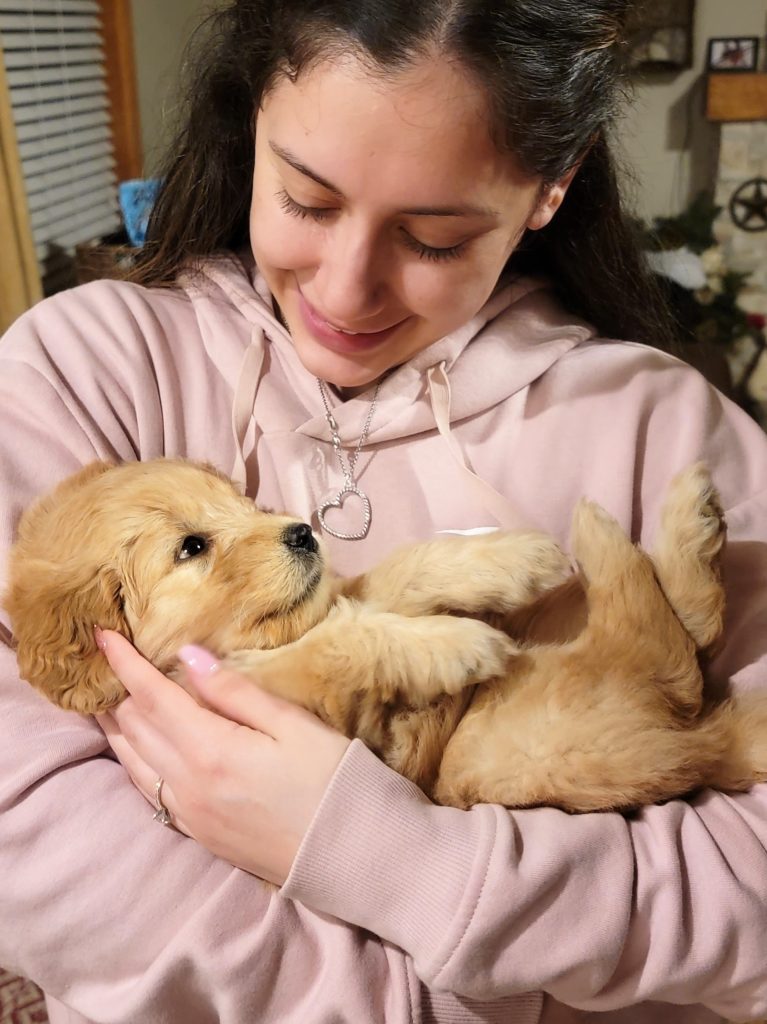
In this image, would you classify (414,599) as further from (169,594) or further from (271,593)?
(169,594)

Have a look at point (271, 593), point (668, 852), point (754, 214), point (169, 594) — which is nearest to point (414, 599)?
point (271, 593)

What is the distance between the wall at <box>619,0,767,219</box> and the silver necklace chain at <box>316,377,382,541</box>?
4420mm

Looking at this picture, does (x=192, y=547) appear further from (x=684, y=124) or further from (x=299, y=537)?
(x=684, y=124)

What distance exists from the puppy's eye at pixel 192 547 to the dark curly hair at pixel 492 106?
61 centimetres

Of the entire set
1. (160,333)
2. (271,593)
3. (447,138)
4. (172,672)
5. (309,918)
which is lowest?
(309,918)

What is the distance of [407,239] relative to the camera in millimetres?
1139

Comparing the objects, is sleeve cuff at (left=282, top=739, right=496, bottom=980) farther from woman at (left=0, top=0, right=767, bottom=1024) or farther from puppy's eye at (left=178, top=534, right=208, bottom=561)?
puppy's eye at (left=178, top=534, right=208, bottom=561)

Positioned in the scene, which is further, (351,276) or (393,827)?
(351,276)

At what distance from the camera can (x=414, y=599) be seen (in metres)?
1.16

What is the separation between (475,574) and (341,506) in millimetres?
303

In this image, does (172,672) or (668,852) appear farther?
(172,672)

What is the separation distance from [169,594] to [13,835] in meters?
0.34

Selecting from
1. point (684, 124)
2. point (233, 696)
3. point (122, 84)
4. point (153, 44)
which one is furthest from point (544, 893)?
point (684, 124)

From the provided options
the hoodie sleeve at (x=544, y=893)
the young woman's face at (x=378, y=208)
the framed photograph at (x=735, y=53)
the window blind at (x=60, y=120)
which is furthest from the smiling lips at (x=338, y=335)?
the framed photograph at (x=735, y=53)
